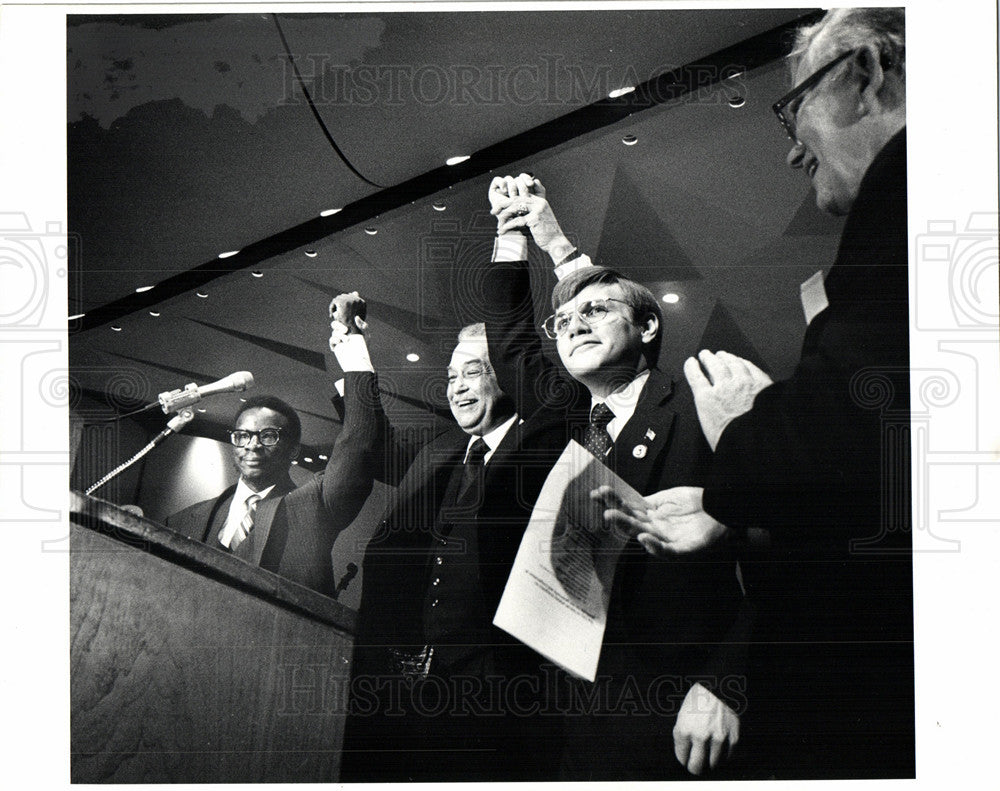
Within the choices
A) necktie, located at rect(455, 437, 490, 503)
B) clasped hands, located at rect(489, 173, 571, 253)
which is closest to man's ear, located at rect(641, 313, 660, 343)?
clasped hands, located at rect(489, 173, 571, 253)

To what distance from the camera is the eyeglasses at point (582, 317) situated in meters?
1.71

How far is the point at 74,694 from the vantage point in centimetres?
170

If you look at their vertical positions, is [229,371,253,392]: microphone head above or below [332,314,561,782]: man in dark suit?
above

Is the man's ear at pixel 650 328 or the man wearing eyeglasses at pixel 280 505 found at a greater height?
the man's ear at pixel 650 328

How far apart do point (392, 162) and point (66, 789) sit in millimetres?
1367

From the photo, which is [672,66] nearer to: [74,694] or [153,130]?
[153,130]

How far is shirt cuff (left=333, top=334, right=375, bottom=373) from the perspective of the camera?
171 cm

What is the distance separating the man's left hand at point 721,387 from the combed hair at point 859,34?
1.94ft

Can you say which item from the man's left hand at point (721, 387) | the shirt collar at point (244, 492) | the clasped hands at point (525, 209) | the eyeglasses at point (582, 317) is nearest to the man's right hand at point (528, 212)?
the clasped hands at point (525, 209)

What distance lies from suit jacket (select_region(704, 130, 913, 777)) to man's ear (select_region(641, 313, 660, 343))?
230 mm

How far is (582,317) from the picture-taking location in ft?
5.62

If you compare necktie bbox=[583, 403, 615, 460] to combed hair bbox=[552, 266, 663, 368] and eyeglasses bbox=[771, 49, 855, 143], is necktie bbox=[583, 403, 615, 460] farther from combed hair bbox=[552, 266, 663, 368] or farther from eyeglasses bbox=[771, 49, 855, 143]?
eyeglasses bbox=[771, 49, 855, 143]

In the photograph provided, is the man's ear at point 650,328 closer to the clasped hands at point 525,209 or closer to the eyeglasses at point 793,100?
the clasped hands at point 525,209

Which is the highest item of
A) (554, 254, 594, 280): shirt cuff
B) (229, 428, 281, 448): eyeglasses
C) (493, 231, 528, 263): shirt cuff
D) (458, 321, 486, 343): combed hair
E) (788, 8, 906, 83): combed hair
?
(788, 8, 906, 83): combed hair
